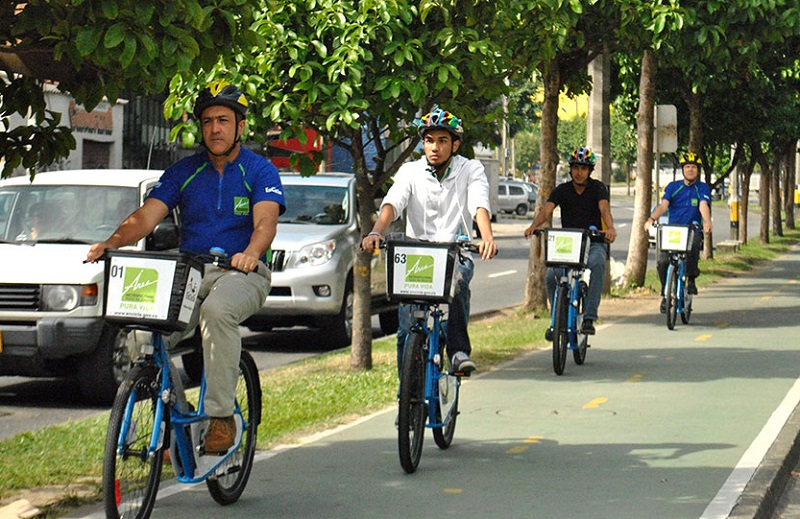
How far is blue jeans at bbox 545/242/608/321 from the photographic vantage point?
1247 cm

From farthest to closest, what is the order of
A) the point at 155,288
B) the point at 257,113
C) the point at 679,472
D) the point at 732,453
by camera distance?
the point at 257,113 → the point at 732,453 → the point at 679,472 → the point at 155,288

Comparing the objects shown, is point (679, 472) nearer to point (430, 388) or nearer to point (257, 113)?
point (430, 388)

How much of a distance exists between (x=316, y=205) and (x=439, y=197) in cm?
752

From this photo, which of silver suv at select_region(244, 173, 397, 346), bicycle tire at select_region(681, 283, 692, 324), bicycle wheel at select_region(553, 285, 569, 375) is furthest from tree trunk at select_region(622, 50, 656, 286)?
bicycle wheel at select_region(553, 285, 569, 375)

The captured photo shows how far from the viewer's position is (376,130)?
39.3 feet

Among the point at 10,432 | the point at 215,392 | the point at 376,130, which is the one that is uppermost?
the point at 376,130

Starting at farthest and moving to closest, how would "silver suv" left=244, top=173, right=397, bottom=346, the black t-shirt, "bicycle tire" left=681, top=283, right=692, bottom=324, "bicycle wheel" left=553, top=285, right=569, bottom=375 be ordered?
"bicycle tire" left=681, top=283, right=692, bottom=324 → "silver suv" left=244, top=173, right=397, bottom=346 → the black t-shirt → "bicycle wheel" left=553, top=285, right=569, bottom=375

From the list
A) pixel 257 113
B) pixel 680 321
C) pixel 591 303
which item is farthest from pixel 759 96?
pixel 257 113

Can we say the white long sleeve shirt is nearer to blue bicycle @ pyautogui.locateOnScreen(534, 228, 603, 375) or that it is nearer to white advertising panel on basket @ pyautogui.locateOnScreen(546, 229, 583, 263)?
blue bicycle @ pyautogui.locateOnScreen(534, 228, 603, 375)

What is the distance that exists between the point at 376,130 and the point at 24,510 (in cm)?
637

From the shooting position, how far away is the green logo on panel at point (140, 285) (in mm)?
5680

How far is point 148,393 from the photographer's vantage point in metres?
5.76

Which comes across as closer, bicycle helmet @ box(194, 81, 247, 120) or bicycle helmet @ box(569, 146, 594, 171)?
bicycle helmet @ box(194, 81, 247, 120)

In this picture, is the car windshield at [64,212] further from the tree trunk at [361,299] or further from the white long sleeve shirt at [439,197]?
the white long sleeve shirt at [439,197]
